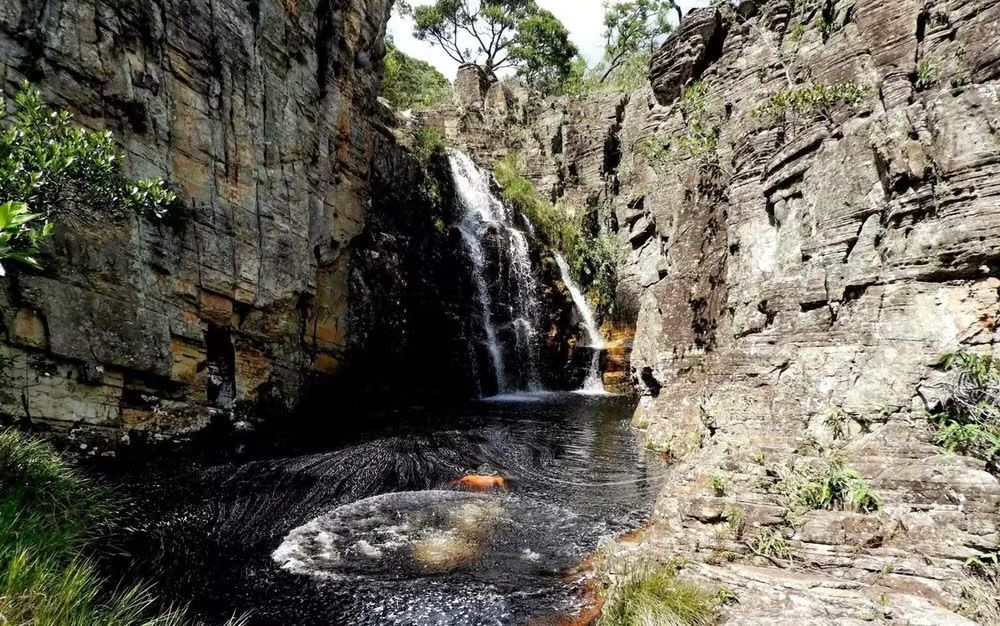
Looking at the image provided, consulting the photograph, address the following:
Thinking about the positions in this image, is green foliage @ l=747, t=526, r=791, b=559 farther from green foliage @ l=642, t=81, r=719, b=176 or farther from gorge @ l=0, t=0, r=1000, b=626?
green foliage @ l=642, t=81, r=719, b=176

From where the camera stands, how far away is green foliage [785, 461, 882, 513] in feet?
18.7

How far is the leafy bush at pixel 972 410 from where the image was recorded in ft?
18.7

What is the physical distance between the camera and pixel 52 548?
5.34 meters

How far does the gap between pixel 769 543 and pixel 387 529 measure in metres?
5.58

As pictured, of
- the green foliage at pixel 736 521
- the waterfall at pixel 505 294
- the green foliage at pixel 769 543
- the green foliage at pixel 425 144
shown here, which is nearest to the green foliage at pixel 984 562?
the green foliage at pixel 769 543

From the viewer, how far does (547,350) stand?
82.2 feet

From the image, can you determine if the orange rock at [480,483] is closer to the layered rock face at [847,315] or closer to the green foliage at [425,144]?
the layered rock face at [847,315]

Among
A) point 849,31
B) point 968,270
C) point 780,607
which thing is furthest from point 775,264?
point 780,607

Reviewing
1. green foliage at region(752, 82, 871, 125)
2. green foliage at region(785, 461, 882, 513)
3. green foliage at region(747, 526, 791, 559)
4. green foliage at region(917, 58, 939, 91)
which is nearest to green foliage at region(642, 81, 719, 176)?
green foliage at region(752, 82, 871, 125)

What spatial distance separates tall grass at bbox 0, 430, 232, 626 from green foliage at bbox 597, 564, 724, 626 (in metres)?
4.21

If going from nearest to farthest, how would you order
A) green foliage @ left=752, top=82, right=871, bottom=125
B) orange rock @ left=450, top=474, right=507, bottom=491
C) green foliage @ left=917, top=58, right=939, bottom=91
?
green foliage @ left=917, top=58, right=939, bottom=91 < green foliage @ left=752, top=82, right=871, bottom=125 < orange rock @ left=450, top=474, right=507, bottom=491

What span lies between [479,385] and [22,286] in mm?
16033

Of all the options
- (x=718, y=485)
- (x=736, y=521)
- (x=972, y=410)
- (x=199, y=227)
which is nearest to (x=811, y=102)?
(x=972, y=410)

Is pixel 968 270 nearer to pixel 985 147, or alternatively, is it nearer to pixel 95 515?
pixel 985 147
